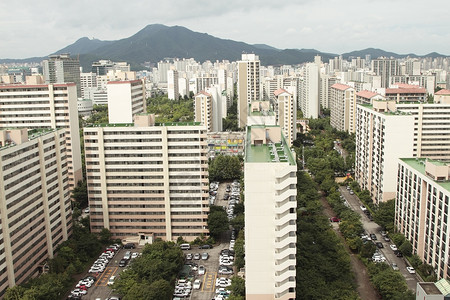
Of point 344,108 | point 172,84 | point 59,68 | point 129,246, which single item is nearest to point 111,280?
point 129,246

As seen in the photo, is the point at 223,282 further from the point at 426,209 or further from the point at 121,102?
the point at 121,102

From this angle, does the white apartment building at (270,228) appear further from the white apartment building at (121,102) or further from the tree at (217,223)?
the white apartment building at (121,102)

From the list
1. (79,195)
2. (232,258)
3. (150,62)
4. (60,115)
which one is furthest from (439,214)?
(150,62)

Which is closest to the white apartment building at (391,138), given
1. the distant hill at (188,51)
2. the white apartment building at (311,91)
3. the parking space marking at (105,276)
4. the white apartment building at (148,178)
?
the white apartment building at (148,178)

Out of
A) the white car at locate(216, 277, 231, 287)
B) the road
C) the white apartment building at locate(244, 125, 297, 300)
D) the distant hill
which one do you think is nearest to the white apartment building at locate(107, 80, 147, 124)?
the road

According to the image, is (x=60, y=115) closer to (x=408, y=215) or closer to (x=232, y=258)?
(x=232, y=258)
